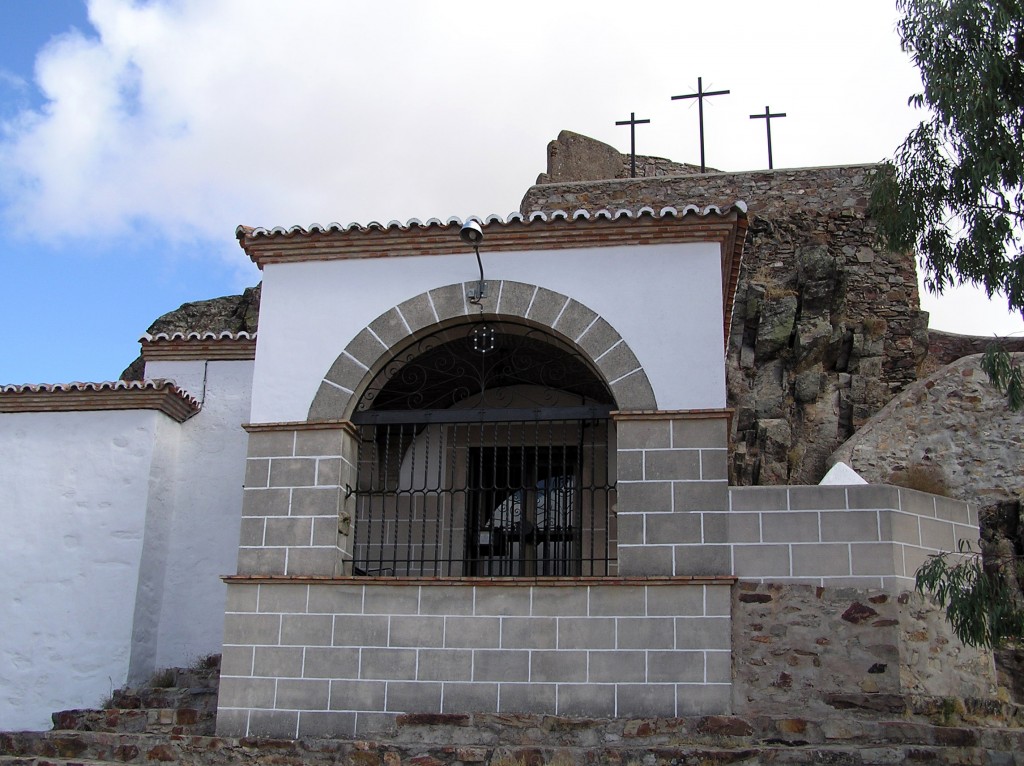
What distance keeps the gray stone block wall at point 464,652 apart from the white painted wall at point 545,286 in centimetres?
160

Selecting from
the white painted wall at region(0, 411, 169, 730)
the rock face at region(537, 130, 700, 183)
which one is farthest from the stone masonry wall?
the rock face at region(537, 130, 700, 183)

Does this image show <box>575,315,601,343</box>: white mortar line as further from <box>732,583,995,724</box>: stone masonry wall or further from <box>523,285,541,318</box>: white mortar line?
<box>732,583,995,724</box>: stone masonry wall

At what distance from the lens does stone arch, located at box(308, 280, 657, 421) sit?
9273mm

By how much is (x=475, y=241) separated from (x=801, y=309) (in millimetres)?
9617

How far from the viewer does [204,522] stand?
11.8 m

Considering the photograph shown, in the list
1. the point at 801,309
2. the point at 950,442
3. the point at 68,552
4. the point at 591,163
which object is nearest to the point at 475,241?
the point at 68,552

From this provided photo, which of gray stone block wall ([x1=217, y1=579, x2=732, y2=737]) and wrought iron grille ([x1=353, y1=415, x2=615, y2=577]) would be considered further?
wrought iron grille ([x1=353, y1=415, x2=615, y2=577])

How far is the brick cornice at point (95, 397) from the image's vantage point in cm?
1155

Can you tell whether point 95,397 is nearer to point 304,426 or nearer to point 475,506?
point 304,426

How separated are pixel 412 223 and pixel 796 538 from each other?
4159 mm

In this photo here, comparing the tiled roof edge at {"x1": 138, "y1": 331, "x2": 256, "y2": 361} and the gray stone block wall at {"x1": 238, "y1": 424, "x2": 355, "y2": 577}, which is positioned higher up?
the tiled roof edge at {"x1": 138, "y1": 331, "x2": 256, "y2": 361}

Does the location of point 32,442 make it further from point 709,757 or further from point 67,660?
point 709,757

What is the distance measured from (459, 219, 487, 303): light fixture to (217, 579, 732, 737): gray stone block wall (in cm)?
243

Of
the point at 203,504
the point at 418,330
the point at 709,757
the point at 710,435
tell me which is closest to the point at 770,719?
the point at 709,757
